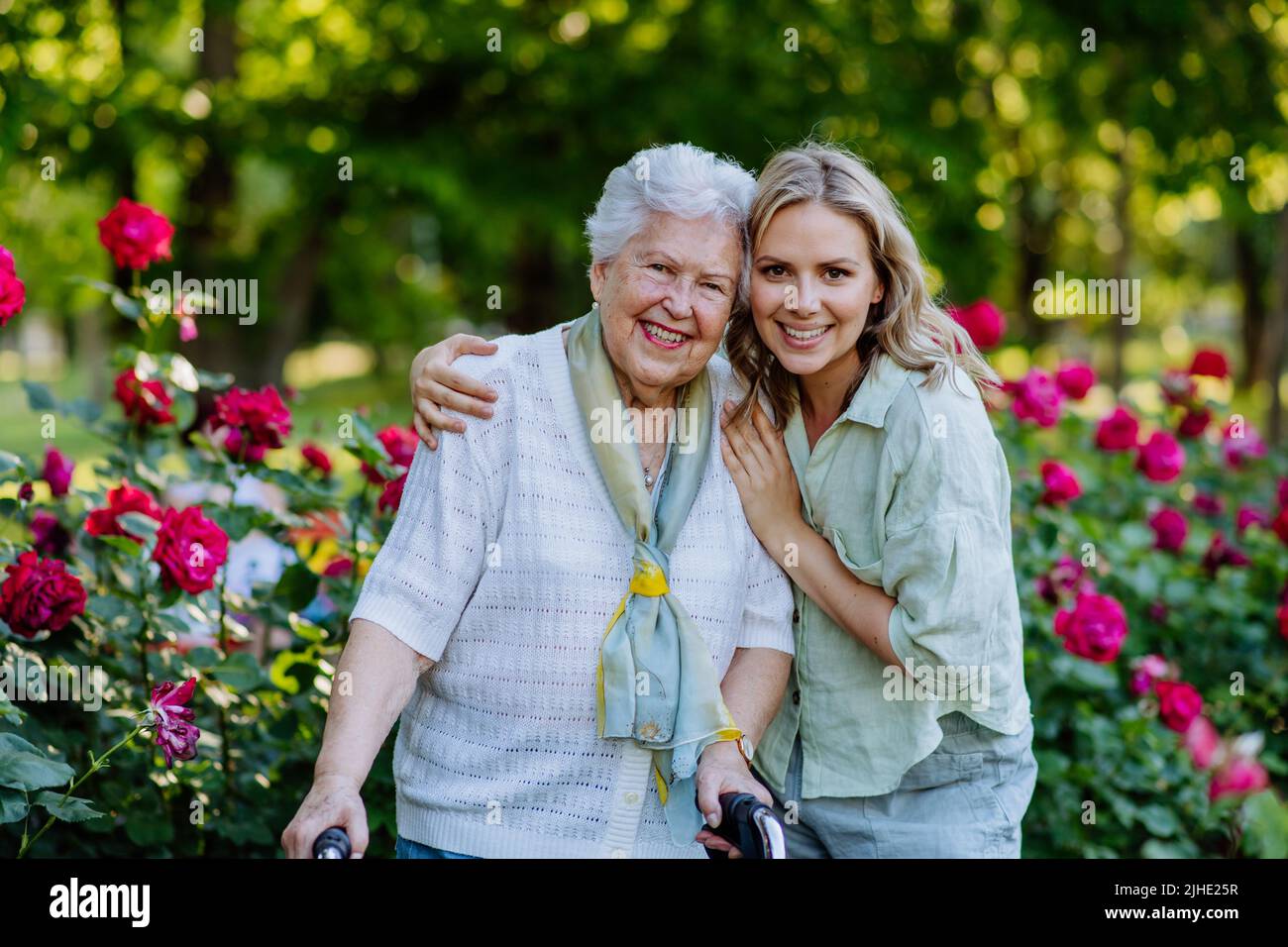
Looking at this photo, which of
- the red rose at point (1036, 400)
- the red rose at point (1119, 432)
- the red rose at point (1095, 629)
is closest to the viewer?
the red rose at point (1095, 629)

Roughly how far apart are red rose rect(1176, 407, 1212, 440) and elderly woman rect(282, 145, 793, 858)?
2487 millimetres

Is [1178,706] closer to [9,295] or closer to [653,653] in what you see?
[653,653]

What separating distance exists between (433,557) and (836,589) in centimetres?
79

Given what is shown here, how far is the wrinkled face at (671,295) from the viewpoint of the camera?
243cm

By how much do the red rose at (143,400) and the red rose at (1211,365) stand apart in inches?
129

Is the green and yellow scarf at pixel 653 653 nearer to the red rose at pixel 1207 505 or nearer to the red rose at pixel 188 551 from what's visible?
the red rose at pixel 188 551

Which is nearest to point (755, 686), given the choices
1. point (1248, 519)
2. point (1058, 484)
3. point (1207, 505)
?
point (1058, 484)

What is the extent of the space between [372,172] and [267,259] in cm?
257

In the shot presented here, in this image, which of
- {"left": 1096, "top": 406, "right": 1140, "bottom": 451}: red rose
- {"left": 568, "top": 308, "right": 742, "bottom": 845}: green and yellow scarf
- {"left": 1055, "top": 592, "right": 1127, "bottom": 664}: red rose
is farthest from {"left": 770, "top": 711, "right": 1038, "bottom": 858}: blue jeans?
{"left": 1096, "top": 406, "right": 1140, "bottom": 451}: red rose

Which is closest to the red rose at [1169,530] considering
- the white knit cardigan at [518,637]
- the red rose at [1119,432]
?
the red rose at [1119,432]

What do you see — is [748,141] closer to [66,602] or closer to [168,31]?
[168,31]

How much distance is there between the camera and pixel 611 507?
2441 millimetres

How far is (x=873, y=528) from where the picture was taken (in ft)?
8.20
